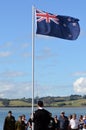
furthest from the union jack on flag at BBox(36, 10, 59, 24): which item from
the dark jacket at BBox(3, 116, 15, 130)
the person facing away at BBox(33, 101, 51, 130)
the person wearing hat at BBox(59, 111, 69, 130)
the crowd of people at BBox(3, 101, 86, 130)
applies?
the person facing away at BBox(33, 101, 51, 130)

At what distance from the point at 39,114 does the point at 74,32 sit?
8247 millimetres

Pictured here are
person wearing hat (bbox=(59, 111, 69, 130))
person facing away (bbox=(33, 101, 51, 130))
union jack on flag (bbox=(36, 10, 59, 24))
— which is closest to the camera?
person facing away (bbox=(33, 101, 51, 130))

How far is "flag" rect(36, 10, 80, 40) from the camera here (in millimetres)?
20562

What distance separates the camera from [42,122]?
43.2ft

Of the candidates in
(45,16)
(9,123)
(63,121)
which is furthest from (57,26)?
(63,121)

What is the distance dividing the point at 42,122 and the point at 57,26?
847 centimetres

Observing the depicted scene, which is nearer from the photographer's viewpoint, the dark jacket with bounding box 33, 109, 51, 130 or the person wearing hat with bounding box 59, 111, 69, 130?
the dark jacket with bounding box 33, 109, 51, 130

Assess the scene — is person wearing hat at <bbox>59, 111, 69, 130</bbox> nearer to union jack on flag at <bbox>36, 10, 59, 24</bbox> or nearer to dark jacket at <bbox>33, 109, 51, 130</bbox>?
union jack on flag at <bbox>36, 10, 59, 24</bbox>

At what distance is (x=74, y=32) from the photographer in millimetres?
20750

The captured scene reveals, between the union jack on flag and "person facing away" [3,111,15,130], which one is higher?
the union jack on flag

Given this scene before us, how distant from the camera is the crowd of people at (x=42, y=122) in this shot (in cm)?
1311

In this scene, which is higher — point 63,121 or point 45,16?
point 45,16

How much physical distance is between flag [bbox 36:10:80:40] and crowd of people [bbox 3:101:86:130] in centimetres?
373

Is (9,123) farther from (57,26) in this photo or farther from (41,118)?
(41,118)
